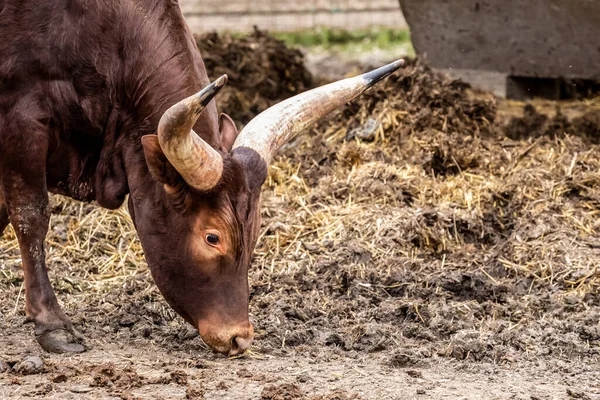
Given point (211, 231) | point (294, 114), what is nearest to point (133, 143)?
point (211, 231)

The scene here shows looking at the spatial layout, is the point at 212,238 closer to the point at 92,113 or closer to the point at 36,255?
the point at 92,113

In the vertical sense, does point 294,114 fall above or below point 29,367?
above

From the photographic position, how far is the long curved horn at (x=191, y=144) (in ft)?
13.5

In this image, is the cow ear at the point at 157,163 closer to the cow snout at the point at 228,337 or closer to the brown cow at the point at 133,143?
the brown cow at the point at 133,143

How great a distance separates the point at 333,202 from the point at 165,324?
187cm

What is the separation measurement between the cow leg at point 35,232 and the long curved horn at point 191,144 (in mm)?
943

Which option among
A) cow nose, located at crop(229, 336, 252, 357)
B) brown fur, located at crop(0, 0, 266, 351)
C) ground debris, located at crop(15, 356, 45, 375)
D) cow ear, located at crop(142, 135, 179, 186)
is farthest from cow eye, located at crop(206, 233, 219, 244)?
ground debris, located at crop(15, 356, 45, 375)

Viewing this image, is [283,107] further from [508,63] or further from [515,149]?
[508,63]

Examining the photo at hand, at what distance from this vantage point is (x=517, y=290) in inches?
231

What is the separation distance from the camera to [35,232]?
5.11m

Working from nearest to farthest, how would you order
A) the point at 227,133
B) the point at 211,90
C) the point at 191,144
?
the point at 211,90, the point at 191,144, the point at 227,133

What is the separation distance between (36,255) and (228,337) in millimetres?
1213

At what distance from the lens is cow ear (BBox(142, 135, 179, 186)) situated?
4469 mm

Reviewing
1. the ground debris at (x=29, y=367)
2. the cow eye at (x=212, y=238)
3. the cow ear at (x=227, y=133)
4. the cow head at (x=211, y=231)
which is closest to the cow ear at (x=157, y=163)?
the cow head at (x=211, y=231)
